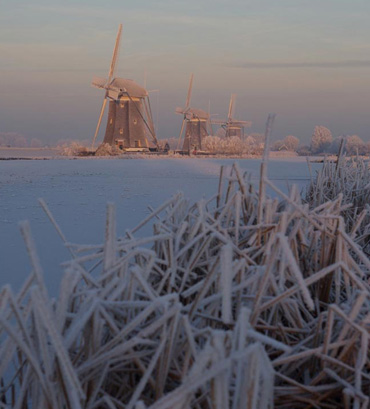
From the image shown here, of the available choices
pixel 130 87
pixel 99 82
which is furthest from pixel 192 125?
pixel 99 82

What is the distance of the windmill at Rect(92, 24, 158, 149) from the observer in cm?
2638

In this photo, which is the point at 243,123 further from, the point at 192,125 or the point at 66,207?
the point at 66,207

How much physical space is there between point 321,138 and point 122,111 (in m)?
13.7

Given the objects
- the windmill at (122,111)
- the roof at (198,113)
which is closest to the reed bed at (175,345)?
the windmill at (122,111)

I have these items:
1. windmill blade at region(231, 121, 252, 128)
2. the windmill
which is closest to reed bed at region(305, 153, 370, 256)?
the windmill

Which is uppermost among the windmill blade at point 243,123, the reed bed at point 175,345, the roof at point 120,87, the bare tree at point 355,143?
the roof at point 120,87

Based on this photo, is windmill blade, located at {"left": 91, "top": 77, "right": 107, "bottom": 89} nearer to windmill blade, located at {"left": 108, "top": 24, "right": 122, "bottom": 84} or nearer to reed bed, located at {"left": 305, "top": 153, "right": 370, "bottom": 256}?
windmill blade, located at {"left": 108, "top": 24, "right": 122, "bottom": 84}

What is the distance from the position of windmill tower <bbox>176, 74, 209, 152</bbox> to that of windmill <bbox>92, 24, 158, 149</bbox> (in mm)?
5481

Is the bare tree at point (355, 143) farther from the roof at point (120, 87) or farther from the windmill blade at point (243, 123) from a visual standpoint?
the roof at point (120, 87)

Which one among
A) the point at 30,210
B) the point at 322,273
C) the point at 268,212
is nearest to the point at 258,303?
the point at 322,273

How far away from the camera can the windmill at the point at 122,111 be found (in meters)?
26.4

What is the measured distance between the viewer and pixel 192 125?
33.8 metres

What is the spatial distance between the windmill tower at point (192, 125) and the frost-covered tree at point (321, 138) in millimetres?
7182

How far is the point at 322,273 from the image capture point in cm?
98
